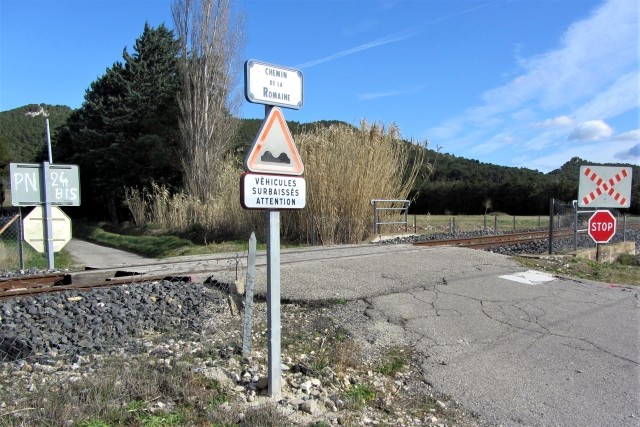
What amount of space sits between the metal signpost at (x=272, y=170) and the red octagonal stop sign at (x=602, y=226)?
9516 mm

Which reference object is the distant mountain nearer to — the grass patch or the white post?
the white post

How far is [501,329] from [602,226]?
22.9 ft

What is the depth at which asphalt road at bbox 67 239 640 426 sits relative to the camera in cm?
399

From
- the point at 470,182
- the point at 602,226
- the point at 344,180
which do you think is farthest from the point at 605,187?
the point at 470,182

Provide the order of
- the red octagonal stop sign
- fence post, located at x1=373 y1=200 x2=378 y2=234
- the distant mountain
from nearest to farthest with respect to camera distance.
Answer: the red octagonal stop sign
fence post, located at x1=373 y1=200 x2=378 y2=234
the distant mountain

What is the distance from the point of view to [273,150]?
3846 mm

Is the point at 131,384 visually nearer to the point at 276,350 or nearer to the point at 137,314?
the point at 276,350

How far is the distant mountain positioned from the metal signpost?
215 feet

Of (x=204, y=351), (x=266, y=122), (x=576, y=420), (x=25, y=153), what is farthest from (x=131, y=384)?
(x=25, y=153)

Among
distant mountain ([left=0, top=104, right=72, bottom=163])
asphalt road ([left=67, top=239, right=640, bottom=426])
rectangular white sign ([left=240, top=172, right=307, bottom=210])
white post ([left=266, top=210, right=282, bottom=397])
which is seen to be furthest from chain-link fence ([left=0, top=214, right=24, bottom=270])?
distant mountain ([left=0, top=104, right=72, bottom=163])

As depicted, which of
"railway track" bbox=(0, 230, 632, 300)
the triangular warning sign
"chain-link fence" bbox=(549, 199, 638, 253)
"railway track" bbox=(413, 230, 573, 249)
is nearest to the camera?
the triangular warning sign

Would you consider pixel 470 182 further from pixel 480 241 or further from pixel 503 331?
pixel 503 331

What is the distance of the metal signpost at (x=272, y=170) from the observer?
371 centimetres

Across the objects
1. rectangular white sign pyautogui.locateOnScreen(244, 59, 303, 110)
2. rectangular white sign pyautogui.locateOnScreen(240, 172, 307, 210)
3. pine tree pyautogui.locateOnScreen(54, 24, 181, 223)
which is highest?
pine tree pyautogui.locateOnScreen(54, 24, 181, 223)
